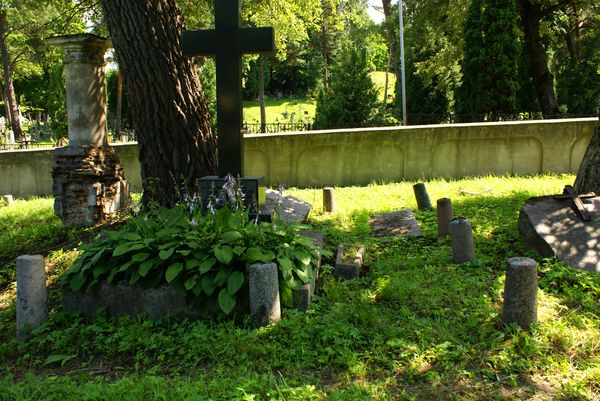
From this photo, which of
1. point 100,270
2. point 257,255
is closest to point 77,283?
point 100,270

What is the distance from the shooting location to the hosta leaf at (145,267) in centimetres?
398

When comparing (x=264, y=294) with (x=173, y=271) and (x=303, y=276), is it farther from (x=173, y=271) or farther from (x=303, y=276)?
(x=173, y=271)

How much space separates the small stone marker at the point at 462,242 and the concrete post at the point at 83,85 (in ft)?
16.7

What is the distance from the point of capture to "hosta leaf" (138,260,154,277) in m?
3.98

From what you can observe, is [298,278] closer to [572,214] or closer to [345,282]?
[345,282]

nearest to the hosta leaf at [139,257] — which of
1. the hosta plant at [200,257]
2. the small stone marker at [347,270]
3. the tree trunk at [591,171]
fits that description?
the hosta plant at [200,257]

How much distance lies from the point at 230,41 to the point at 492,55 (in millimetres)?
16904

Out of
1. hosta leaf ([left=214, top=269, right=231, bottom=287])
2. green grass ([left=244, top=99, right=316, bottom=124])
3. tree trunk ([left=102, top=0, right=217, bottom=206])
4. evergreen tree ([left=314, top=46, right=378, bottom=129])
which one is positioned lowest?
hosta leaf ([left=214, top=269, right=231, bottom=287])

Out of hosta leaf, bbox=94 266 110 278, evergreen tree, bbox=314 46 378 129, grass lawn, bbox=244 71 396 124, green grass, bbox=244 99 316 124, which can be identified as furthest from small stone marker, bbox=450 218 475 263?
green grass, bbox=244 99 316 124

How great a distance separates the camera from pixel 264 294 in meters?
3.85

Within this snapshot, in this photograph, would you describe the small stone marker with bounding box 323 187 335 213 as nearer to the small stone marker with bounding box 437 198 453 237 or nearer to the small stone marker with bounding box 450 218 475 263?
the small stone marker with bounding box 437 198 453 237

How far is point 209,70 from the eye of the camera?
95.2 feet

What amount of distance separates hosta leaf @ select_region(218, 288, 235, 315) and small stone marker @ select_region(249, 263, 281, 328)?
0.51 ft

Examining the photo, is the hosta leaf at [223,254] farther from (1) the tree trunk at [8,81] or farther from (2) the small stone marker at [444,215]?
(1) the tree trunk at [8,81]
